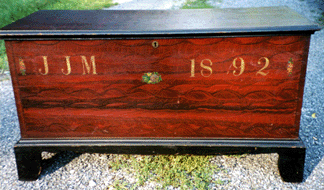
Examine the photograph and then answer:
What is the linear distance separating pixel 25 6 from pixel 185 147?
17.6ft

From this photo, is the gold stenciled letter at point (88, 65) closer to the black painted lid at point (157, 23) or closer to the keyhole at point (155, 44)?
the black painted lid at point (157, 23)

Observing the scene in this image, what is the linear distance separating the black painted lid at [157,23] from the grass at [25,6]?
8.38ft

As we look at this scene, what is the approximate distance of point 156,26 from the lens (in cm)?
195

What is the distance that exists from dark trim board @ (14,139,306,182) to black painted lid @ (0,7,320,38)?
72 centimetres

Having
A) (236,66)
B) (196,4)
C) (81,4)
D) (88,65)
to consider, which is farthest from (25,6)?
(236,66)

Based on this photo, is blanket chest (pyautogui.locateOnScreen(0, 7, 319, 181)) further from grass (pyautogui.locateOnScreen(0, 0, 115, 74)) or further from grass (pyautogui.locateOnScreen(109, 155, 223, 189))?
grass (pyautogui.locateOnScreen(0, 0, 115, 74))

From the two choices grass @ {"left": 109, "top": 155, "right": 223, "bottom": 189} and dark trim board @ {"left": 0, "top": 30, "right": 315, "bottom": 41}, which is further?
grass @ {"left": 109, "top": 155, "right": 223, "bottom": 189}

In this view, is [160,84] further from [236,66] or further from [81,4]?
[81,4]

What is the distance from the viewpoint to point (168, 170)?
2262 mm

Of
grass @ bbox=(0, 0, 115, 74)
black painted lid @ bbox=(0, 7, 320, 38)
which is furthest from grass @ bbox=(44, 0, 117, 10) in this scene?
black painted lid @ bbox=(0, 7, 320, 38)

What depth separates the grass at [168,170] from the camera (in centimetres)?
214

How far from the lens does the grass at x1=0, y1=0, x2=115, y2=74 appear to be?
5436 millimetres

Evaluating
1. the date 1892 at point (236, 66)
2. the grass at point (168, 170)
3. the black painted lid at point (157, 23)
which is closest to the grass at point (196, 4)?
the black painted lid at point (157, 23)

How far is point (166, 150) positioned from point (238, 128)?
0.50m
